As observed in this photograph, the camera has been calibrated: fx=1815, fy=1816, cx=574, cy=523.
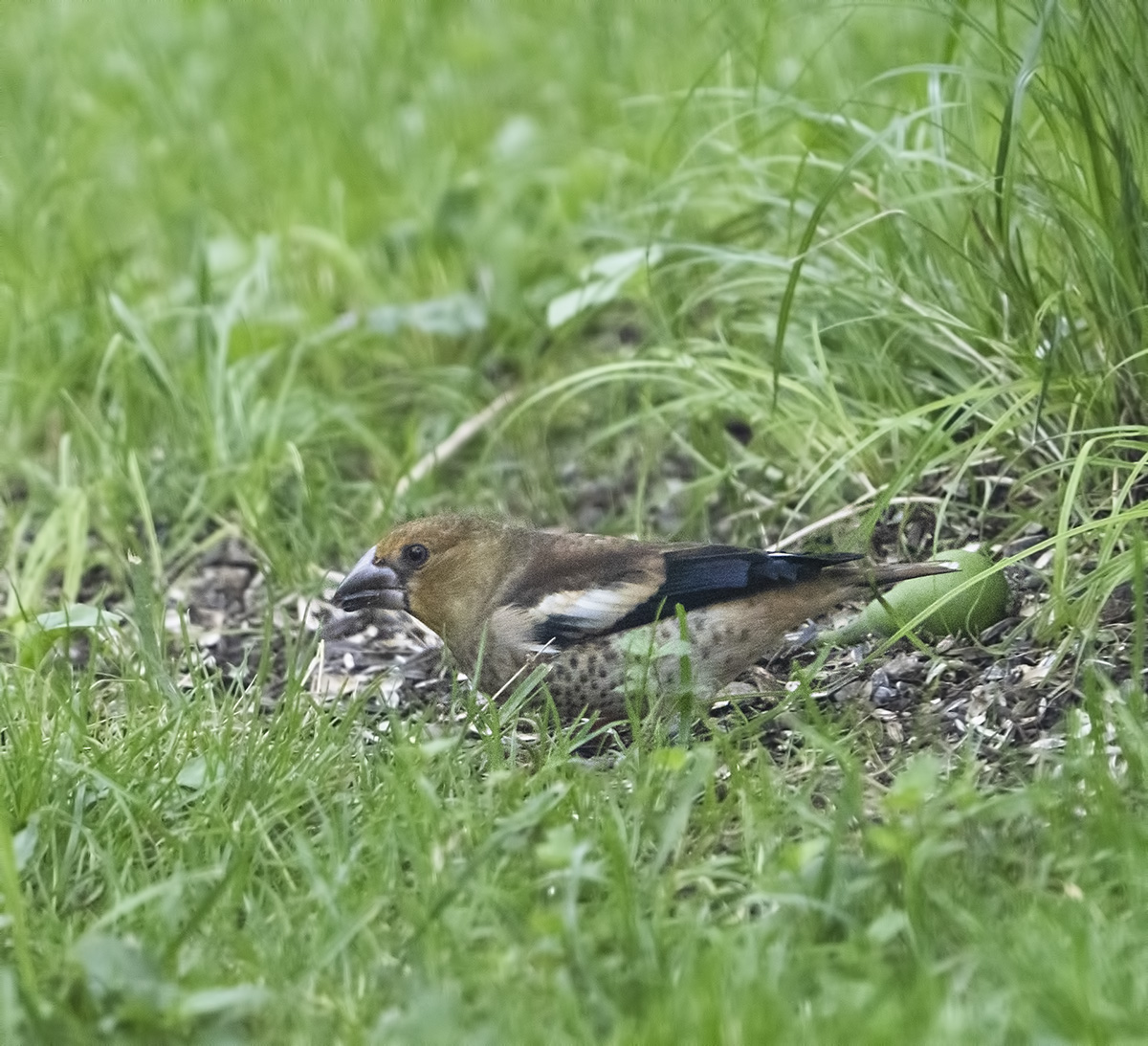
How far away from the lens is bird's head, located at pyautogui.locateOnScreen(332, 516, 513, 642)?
4.43 metres

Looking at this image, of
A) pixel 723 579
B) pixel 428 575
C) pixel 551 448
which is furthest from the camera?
pixel 551 448

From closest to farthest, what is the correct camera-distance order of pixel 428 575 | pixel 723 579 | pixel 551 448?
pixel 723 579, pixel 428 575, pixel 551 448

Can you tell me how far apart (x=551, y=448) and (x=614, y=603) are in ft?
6.09

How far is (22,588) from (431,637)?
4.02 feet

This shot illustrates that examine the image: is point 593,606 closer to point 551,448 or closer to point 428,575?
point 428,575

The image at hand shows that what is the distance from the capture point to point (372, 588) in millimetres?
4449

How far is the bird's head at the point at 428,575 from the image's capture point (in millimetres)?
4426

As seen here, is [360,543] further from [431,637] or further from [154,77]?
[154,77]

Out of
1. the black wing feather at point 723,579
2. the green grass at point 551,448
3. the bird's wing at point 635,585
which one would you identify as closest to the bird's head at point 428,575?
the bird's wing at point 635,585

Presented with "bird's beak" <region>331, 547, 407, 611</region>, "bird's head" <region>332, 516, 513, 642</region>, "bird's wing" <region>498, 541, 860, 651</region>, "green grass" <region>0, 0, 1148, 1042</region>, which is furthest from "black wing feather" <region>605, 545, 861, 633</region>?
"bird's beak" <region>331, 547, 407, 611</region>

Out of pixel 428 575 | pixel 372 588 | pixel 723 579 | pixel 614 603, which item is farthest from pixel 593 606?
pixel 372 588

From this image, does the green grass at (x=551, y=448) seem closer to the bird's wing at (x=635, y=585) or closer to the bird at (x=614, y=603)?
the bird at (x=614, y=603)

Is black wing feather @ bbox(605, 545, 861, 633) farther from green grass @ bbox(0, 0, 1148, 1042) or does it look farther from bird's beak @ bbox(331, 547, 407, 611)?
bird's beak @ bbox(331, 547, 407, 611)

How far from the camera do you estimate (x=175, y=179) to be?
7.69 metres
